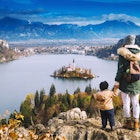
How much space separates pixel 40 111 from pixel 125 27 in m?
127

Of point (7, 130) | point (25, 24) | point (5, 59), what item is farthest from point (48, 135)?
point (25, 24)

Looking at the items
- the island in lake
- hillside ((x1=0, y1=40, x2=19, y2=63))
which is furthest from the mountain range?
the island in lake

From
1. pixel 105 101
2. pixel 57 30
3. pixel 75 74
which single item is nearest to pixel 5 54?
pixel 75 74

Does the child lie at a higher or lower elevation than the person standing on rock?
lower

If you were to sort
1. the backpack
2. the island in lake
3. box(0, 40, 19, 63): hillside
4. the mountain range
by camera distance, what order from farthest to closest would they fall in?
the mountain range → box(0, 40, 19, 63): hillside → the island in lake → the backpack

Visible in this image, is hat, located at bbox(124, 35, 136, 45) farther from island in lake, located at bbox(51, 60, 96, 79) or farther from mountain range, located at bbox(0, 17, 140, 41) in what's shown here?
mountain range, located at bbox(0, 17, 140, 41)

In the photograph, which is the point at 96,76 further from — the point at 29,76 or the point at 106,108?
the point at 106,108

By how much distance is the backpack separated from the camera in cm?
194

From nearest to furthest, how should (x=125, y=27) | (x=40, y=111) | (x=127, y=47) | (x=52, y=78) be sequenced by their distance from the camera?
(x=127, y=47) → (x=40, y=111) → (x=52, y=78) → (x=125, y=27)

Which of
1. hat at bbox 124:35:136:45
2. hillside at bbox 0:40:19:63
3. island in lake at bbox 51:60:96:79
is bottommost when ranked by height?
island in lake at bbox 51:60:96:79

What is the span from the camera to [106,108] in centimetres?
202

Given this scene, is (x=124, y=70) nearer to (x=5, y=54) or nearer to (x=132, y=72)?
(x=132, y=72)

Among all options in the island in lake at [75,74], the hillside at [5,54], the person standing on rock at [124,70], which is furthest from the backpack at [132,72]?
the hillside at [5,54]

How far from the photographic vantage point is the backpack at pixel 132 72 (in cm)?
194
